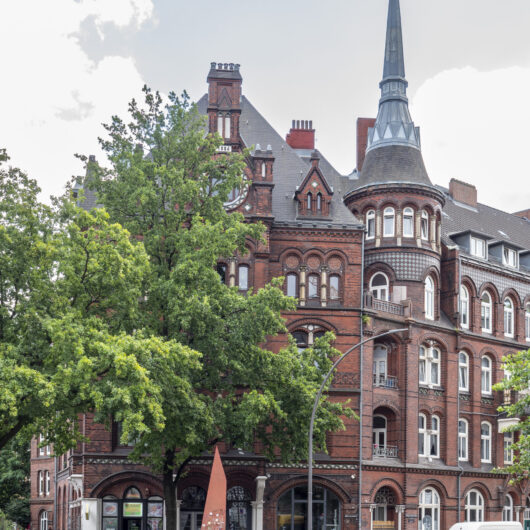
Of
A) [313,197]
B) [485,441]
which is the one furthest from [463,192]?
[313,197]

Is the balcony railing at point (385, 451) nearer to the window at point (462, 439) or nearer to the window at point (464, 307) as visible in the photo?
the window at point (462, 439)

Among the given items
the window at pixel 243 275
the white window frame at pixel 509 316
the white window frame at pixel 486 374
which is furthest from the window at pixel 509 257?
the window at pixel 243 275

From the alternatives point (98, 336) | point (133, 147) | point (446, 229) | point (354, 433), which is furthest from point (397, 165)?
point (98, 336)

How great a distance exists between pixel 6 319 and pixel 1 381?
332cm

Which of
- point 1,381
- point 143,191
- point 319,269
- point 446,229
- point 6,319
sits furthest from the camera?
point 446,229

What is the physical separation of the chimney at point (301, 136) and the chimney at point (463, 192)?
948 cm

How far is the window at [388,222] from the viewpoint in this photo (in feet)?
157

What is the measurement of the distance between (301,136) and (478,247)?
1100 centimetres

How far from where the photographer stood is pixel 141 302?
3538 centimetres

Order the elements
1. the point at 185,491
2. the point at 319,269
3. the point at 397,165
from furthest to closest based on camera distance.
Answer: the point at 397,165, the point at 319,269, the point at 185,491

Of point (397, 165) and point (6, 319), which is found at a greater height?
point (397, 165)

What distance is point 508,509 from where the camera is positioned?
51.7 m

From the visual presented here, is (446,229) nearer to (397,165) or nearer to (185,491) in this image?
(397,165)

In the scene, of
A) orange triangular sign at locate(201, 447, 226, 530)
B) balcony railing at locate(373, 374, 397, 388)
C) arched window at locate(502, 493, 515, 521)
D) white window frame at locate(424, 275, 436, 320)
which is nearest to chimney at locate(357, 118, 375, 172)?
white window frame at locate(424, 275, 436, 320)
